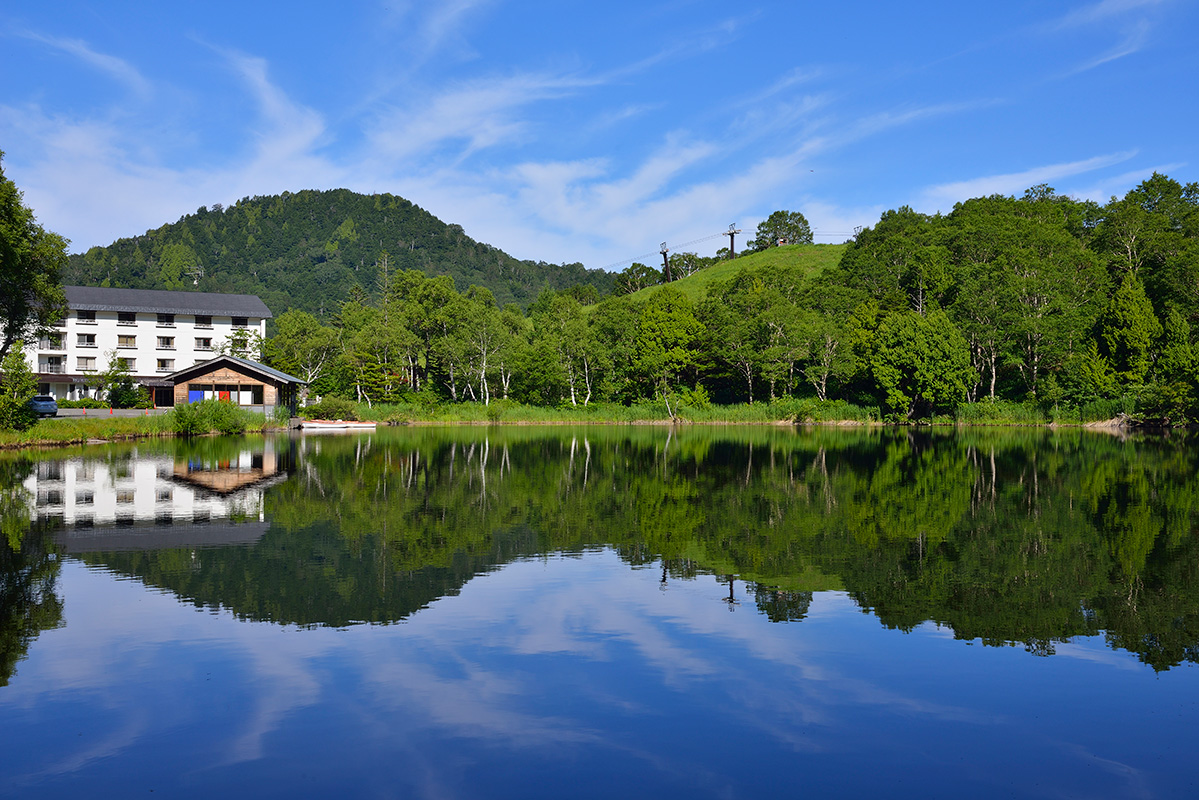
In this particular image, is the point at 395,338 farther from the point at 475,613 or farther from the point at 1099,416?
the point at 475,613

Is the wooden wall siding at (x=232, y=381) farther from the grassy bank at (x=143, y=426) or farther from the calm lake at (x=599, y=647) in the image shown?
the calm lake at (x=599, y=647)

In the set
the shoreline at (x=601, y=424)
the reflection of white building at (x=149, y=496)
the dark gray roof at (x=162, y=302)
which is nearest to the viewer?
the reflection of white building at (x=149, y=496)

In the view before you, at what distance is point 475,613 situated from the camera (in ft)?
37.3

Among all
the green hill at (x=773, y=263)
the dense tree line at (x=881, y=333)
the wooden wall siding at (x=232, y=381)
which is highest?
the green hill at (x=773, y=263)

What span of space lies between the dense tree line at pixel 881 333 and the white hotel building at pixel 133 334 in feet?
27.1

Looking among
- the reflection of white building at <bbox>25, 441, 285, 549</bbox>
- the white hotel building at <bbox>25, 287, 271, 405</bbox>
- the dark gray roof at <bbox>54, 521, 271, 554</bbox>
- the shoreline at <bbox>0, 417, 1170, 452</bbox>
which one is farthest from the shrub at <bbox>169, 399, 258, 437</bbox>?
the white hotel building at <bbox>25, 287, 271, 405</bbox>

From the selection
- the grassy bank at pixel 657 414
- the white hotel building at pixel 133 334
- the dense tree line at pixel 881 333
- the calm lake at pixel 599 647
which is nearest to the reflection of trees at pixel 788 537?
the calm lake at pixel 599 647

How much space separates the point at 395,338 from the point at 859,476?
63.7 m

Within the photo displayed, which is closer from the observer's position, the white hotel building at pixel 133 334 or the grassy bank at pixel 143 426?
the grassy bank at pixel 143 426

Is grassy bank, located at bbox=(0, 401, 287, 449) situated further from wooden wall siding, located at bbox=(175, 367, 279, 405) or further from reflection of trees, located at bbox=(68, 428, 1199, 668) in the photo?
reflection of trees, located at bbox=(68, 428, 1199, 668)

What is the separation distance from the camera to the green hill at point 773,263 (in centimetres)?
12144

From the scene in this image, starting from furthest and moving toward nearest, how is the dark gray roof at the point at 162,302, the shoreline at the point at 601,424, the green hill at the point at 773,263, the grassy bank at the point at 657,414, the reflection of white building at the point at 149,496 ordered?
the green hill at the point at 773,263
the dark gray roof at the point at 162,302
the grassy bank at the point at 657,414
the shoreline at the point at 601,424
the reflection of white building at the point at 149,496

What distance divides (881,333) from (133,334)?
3044 inches

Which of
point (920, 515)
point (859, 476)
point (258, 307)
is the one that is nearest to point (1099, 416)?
point (859, 476)
